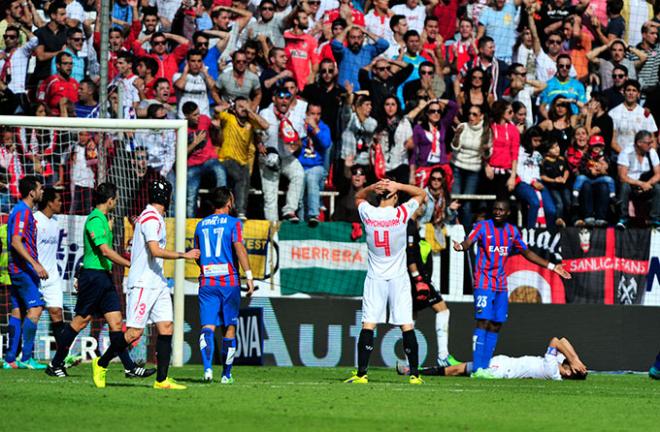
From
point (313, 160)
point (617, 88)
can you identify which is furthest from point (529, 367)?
point (617, 88)

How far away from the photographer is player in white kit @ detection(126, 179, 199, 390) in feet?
37.0

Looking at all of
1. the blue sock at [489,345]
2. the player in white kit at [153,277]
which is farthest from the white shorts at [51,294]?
the blue sock at [489,345]

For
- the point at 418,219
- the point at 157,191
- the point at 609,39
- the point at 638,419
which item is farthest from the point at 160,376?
Result: the point at 609,39

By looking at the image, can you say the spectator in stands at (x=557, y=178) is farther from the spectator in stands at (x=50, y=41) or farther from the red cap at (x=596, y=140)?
the spectator in stands at (x=50, y=41)

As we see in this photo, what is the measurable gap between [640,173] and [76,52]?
9.34m

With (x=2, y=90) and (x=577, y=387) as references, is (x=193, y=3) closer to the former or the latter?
(x=2, y=90)

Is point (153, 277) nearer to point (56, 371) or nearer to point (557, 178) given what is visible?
point (56, 371)

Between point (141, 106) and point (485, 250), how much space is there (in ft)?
20.8

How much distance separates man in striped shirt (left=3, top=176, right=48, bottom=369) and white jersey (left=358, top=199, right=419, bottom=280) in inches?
160

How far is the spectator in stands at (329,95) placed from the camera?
61.3ft

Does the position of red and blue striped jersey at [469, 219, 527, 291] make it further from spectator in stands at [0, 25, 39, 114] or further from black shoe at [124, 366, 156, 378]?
spectator in stands at [0, 25, 39, 114]

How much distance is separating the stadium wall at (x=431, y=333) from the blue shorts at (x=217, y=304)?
502 centimetres

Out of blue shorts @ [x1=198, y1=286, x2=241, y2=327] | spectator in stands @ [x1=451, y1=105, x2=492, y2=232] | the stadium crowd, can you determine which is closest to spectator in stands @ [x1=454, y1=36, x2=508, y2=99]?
the stadium crowd

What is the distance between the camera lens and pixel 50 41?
62.1ft
